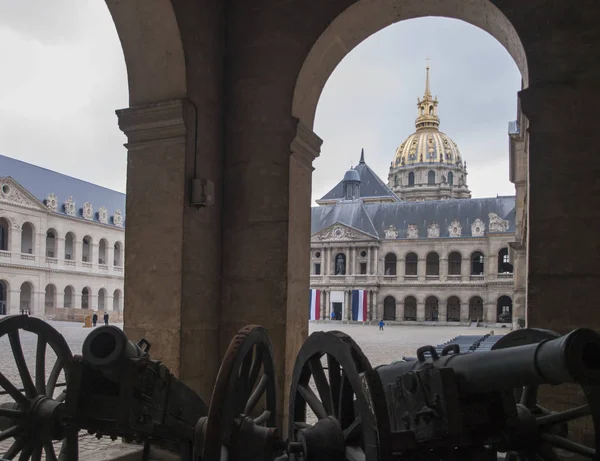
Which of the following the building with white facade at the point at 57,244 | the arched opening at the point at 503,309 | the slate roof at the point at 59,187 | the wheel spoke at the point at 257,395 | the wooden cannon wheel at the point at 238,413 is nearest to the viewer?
the wooden cannon wheel at the point at 238,413

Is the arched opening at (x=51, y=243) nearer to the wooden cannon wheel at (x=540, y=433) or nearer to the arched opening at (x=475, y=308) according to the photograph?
the arched opening at (x=475, y=308)

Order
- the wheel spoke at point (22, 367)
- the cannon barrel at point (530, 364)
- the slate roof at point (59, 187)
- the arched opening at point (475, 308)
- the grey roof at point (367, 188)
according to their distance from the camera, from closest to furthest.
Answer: the cannon barrel at point (530, 364) < the wheel spoke at point (22, 367) < the slate roof at point (59, 187) < the arched opening at point (475, 308) < the grey roof at point (367, 188)

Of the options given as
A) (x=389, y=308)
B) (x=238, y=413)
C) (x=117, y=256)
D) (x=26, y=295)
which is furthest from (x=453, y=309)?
(x=238, y=413)

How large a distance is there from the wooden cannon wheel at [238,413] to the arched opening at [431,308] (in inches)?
2307

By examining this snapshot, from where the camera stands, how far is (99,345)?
10.7 feet

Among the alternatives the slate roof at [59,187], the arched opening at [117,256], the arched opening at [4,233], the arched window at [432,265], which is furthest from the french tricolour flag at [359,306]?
the arched opening at [4,233]

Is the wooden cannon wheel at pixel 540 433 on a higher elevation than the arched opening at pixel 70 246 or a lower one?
lower

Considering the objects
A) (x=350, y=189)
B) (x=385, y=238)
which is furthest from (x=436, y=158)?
(x=385, y=238)

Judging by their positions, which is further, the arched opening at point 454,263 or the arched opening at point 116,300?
the arched opening at point 454,263

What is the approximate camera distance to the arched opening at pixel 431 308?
60.6m

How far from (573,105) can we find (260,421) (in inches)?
123

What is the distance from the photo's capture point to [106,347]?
10.7ft

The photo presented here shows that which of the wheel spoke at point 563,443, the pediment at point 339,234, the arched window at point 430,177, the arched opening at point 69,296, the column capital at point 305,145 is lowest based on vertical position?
the arched opening at point 69,296

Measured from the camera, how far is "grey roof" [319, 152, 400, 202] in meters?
70.6
